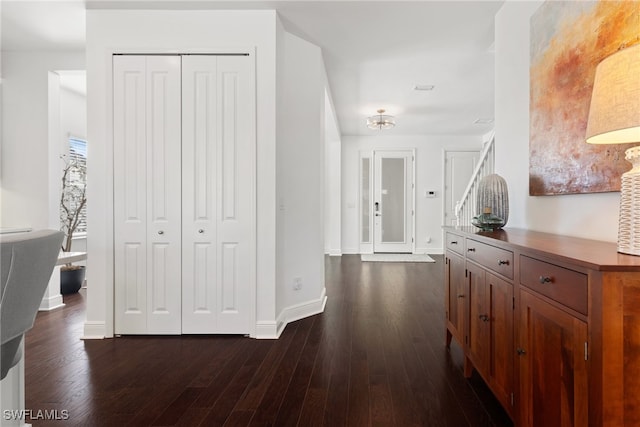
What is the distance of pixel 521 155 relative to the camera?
227 cm

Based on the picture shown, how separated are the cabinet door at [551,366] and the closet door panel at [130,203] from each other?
2.68m

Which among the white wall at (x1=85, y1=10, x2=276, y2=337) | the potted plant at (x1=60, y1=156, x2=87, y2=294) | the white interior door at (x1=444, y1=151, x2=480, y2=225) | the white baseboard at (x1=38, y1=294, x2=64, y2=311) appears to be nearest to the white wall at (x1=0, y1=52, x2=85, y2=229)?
the potted plant at (x1=60, y1=156, x2=87, y2=294)

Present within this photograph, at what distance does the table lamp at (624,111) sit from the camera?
3.07 feet

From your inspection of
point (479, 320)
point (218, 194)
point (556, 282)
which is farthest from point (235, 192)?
point (556, 282)

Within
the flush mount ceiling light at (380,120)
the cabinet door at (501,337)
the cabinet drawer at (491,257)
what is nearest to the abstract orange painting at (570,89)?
the cabinet drawer at (491,257)

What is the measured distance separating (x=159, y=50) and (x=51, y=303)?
9.35 feet

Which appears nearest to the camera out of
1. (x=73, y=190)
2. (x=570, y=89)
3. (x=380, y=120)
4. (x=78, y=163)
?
(x=570, y=89)

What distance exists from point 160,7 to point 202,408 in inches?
117

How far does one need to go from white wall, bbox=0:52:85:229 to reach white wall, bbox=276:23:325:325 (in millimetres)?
2541

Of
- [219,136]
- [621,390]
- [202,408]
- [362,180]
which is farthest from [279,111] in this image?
[362,180]

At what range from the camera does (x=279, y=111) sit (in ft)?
9.23

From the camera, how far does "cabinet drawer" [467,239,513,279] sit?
1.40 m

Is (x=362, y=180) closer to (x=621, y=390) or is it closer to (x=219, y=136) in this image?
(x=219, y=136)

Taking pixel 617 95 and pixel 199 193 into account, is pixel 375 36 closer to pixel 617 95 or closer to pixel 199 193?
pixel 199 193
